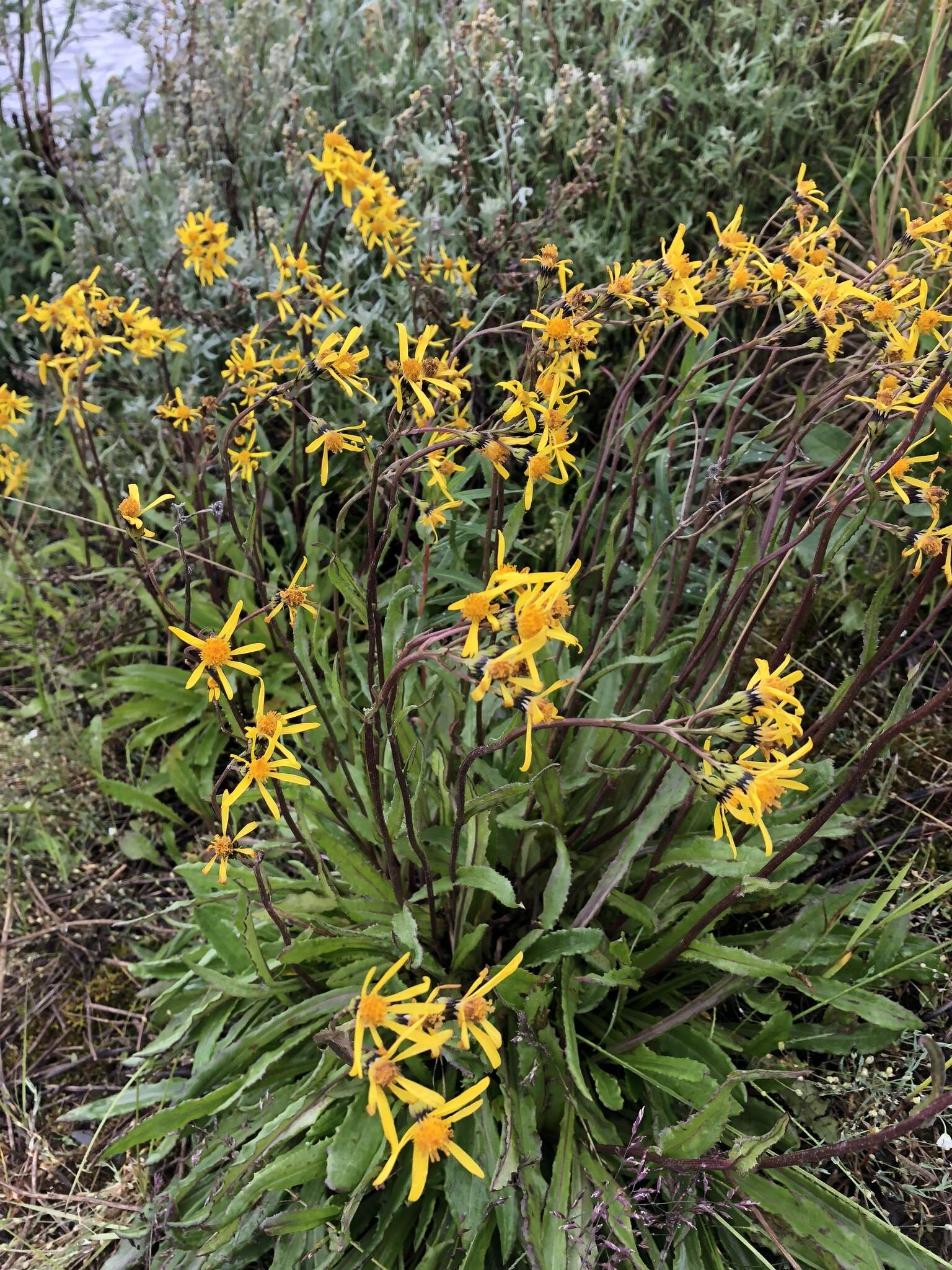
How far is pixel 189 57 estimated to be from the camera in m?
3.60

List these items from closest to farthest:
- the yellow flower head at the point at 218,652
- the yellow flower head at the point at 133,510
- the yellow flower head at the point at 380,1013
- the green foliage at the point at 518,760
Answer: the yellow flower head at the point at 380,1013
the yellow flower head at the point at 218,652
the yellow flower head at the point at 133,510
the green foliage at the point at 518,760

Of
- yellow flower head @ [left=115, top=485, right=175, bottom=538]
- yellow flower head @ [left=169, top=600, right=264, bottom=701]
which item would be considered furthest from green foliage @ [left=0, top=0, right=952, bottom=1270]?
yellow flower head @ [left=169, top=600, right=264, bottom=701]

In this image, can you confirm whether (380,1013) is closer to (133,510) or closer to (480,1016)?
(480,1016)

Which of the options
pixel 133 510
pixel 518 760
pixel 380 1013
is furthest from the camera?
pixel 518 760

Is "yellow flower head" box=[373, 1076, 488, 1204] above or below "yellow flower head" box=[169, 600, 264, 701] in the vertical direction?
below

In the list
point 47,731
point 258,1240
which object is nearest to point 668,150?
point 47,731

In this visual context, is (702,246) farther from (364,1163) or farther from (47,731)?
(364,1163)

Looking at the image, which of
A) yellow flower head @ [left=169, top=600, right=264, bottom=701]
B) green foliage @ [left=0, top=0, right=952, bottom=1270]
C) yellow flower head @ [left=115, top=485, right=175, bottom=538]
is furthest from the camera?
green foliage @ [left=0, top=0, right=952, bottom=1270]

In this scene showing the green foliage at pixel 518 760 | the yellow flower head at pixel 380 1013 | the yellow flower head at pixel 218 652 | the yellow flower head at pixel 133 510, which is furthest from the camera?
the green foliage at pixel 518 760

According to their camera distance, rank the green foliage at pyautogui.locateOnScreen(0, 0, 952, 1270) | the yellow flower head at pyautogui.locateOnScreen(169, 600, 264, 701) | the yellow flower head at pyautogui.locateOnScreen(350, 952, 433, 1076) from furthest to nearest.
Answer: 1. the green foliage at pyautogui.locateOnScreen(0, 0, 952, 1270)
2. the yellow flower head at pyautogui.locateOnScreen(169, 600, 264, 701)
3. the yellow flower head at pyautogui.locateOnScreen(350, 952, 433, 1076)

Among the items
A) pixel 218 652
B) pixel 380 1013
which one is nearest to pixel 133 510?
pixel 218 652

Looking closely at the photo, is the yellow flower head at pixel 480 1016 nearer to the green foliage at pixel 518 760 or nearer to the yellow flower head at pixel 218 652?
the green foliage at pixel 518 760

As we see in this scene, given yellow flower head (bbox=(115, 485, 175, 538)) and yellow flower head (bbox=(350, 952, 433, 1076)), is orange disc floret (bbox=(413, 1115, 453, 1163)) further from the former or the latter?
yellow flower head (bbox=(115, 485, 175, 538))

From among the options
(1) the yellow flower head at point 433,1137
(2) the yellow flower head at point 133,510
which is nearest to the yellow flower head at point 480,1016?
(1) the yellow flower head at point 433,1137
